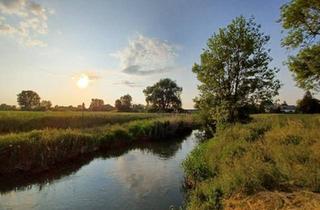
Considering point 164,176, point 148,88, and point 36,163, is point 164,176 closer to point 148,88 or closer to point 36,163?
point 36,163

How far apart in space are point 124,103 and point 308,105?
221 feet

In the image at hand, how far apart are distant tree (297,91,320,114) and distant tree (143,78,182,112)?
1669 inches

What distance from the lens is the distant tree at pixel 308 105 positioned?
218 feet

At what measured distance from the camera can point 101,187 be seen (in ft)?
44.7

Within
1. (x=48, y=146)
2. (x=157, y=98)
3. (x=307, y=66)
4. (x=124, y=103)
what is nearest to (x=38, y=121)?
(x=48, y=146)

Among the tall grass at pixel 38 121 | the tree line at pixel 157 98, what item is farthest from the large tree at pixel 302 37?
the tree line at pixel 157 98

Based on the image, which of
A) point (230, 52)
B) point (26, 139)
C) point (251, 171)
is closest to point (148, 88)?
point (230, 52)

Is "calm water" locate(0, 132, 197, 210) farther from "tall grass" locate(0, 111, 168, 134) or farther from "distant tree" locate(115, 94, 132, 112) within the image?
"distant tree" locate(115, 94, 132, 112)

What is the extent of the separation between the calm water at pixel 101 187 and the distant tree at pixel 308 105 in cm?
5761

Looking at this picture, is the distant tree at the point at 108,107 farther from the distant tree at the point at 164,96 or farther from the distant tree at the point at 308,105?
the distant tree at the point at 308,105

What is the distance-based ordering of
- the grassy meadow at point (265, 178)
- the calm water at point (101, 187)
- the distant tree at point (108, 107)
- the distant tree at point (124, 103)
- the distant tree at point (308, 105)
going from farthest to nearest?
the distant tree at point (108, 107), the distant tree at point (124, 103), the distant tree at point (308, 105), the calm water at point (101, 187), the grassy meadow at point (265, 178)

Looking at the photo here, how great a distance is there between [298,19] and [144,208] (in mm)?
16366

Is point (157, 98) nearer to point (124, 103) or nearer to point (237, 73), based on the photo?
point (124, 103)

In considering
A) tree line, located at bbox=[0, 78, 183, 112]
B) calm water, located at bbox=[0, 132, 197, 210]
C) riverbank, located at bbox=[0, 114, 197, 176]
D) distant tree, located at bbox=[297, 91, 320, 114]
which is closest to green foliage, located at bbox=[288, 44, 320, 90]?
calm water, located at bbox=[0, 132, 197, 210]
